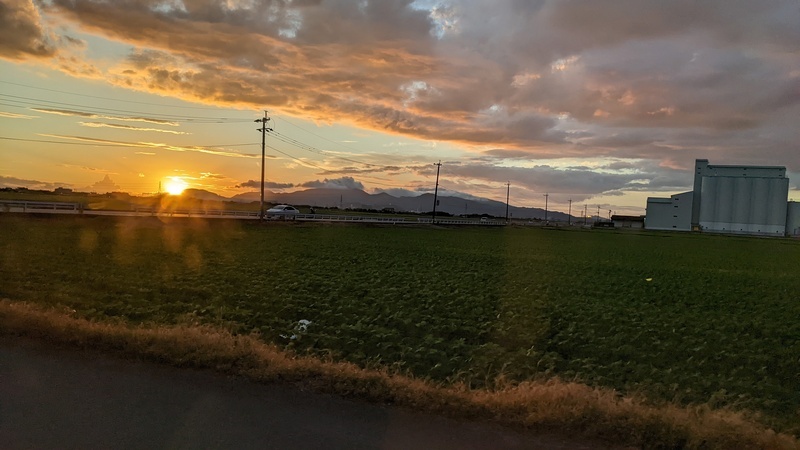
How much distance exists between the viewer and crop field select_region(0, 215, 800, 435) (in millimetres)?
8547

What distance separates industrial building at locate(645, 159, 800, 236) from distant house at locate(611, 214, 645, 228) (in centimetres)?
2013

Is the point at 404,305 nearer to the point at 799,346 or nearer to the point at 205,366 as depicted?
the point at 205,366

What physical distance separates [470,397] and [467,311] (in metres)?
7.62

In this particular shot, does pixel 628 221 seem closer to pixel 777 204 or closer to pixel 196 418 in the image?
pixel 777 204

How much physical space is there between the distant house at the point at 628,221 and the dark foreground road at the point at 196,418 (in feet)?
488

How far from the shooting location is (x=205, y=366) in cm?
651

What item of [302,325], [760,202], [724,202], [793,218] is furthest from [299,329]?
[793,218]

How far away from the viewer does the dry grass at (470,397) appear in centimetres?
504

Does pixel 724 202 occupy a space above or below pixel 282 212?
above

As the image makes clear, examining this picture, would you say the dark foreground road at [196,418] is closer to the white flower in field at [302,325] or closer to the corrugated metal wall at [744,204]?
the white flower in field at [302,325]

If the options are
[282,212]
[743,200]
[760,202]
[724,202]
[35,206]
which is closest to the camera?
[35,206]

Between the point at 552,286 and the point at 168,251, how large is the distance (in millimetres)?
17860

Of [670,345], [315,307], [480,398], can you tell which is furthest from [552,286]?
[480,398]

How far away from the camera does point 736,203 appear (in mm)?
114562
